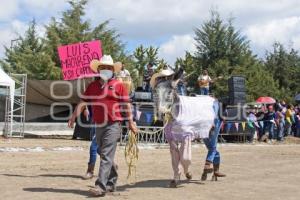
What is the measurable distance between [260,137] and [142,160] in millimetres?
12047

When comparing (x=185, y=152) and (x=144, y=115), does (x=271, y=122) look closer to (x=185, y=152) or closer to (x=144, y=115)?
(x=144, y=115)

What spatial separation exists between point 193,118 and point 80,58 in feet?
37.5

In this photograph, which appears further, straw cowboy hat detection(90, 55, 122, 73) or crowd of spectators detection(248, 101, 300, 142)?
crowd of spectators detection(248, 101, 300, 142)

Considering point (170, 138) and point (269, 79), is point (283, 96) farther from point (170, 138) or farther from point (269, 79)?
point (170, 138)

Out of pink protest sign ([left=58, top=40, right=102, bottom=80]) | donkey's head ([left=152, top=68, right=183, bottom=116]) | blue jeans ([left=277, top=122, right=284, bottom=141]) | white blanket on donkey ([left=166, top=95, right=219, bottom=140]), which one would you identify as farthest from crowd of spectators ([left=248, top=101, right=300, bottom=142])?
donkey's head ([left=152, top=68, right=183, bottom=116])

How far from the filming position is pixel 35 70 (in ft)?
122

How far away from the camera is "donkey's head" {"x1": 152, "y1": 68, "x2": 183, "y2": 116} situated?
9.20 meters

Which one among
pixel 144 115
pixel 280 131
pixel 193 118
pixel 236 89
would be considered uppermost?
pixel 236 89

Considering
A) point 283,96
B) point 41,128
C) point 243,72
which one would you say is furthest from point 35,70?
point 283,96

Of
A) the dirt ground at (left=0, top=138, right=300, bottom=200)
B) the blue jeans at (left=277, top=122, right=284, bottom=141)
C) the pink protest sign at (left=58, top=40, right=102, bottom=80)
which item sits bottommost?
the dirt ground at (left=0, top=138, right=300, bottom=200)

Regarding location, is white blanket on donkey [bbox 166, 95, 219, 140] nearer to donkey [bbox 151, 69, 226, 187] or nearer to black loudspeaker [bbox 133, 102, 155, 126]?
donkey [bbox 151, 69, 226, 187]

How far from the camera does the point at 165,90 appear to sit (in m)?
9.21

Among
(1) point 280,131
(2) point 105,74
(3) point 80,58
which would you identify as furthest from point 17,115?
(2) point 105,74

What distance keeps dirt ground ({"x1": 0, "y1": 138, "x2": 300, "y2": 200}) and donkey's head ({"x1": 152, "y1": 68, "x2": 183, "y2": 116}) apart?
4.41 ft
